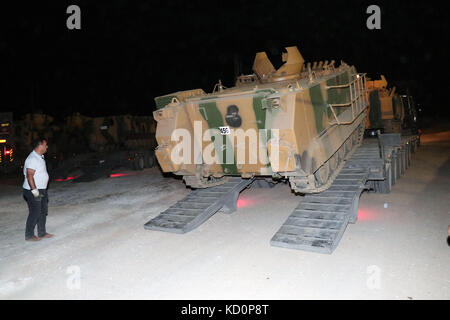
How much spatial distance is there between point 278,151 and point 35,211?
4472 millimetres

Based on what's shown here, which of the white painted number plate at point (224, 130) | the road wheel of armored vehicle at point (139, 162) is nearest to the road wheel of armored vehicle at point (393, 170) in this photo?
the white painted number plate at point (224, 130)

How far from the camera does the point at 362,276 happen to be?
4.38m

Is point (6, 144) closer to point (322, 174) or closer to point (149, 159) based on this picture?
point (149, 159)

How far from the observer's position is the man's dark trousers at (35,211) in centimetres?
621

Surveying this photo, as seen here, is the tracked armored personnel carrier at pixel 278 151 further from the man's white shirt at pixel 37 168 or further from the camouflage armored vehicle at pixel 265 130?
the man's white shirt at pixel 37 168

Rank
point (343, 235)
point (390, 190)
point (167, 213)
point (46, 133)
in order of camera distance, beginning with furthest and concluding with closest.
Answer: point (46, 133)
point (390, 190)
point (167, 213)
point (343, 235)

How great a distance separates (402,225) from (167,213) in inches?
178

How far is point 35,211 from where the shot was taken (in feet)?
20.6

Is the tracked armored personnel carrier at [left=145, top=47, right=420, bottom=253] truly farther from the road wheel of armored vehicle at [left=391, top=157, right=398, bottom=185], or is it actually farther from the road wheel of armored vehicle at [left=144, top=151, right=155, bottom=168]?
the road wheel of armored vehicle at [left=144, top=151, right=155, bottom=168]

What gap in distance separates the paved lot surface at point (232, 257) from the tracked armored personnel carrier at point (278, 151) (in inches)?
15.3

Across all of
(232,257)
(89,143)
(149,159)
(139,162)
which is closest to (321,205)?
(232,257)

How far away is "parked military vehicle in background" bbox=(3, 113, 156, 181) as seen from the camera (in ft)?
50.0
